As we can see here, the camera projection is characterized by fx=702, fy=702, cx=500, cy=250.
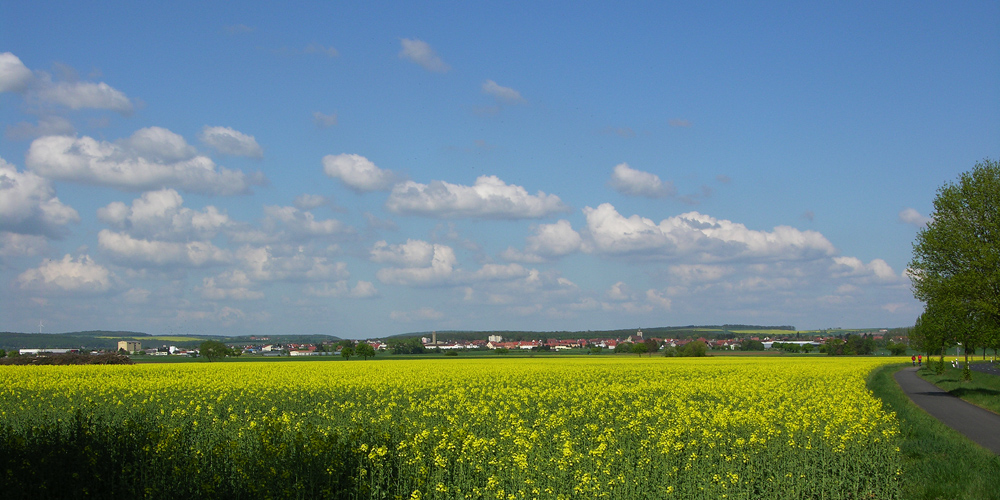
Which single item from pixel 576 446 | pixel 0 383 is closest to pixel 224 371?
pixel 0 383

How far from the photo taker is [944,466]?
13.8 m

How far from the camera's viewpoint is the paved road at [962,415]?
19.5 metres

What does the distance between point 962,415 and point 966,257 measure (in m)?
10.3

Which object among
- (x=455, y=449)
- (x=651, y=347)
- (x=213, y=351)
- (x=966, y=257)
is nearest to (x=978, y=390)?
(x=966, y=257)

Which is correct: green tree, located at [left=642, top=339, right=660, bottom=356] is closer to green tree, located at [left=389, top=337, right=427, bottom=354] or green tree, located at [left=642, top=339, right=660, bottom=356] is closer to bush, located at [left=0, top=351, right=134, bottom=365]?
green tree, located at [left=389, top=337, right=427, bottom=354]

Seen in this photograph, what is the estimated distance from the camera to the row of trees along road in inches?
1242

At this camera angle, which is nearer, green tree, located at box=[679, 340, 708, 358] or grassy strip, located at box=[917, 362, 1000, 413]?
grassy strip, located at box=[917, 362, 1000, 413]

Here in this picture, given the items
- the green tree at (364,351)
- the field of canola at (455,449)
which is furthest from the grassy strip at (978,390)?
the green tree at (364,351)

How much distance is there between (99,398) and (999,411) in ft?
107

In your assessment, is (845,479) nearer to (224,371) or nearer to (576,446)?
(576,446)

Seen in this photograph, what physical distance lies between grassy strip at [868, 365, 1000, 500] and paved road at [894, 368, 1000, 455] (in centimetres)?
56

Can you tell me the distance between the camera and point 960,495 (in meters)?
11.6

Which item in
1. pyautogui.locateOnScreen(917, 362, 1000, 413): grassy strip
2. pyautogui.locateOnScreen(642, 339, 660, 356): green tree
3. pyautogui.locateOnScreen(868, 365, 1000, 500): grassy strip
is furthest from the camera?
pyautogui.locateOnScreen(642, 339, 660, 356): green tree

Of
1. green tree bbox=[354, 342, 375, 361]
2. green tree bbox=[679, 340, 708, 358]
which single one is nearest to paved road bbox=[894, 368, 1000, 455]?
green tree bbox=[679, 340, 708, 358]
